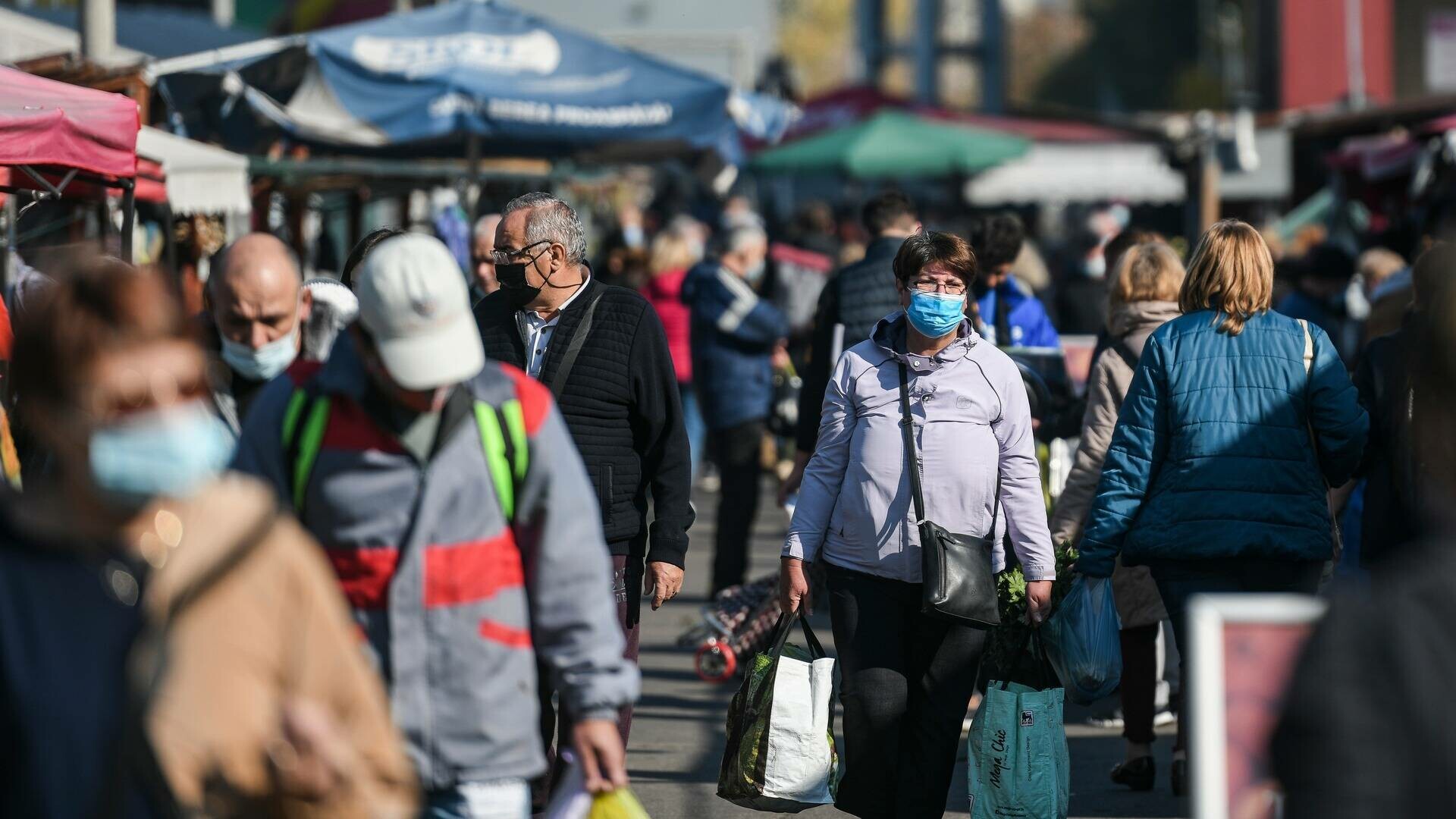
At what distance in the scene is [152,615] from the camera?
2.58m

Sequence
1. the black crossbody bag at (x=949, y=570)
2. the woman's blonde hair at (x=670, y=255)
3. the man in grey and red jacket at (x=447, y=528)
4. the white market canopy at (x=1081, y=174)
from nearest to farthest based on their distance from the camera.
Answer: the man in grey and red jacket at (x=447, y=528)
the black crossbody bag at (x=949, y=570)
the woman's blonde hair at (x=670, y=255)
the white market canopy at (x=1081, y=174)

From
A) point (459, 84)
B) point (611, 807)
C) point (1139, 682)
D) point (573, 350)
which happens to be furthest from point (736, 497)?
point (611, 807)

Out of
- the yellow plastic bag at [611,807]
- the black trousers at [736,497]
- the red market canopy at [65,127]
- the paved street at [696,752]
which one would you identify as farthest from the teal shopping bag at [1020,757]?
the black trousers at [736,497]

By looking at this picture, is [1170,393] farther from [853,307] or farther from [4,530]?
[4,530]

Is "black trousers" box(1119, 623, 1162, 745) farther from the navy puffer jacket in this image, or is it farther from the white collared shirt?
the white collared shirt

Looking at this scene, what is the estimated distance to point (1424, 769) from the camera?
2.44 metres

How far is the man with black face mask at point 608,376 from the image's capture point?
5426mm

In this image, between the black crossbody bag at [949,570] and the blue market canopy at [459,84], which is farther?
the blue market canopy at [459,84]

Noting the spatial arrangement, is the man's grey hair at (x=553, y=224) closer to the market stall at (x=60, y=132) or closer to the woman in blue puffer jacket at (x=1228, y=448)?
the woman in blue puffer jacket at (x=1228, y=448)

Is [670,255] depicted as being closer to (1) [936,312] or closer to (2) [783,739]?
(1) [936,312]

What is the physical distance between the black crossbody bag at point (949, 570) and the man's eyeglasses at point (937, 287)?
0.97ft

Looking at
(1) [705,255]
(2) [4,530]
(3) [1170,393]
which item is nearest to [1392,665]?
(2) [4,530]

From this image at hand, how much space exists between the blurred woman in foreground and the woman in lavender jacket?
282 centimetres

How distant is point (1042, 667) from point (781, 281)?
910 centimetres
